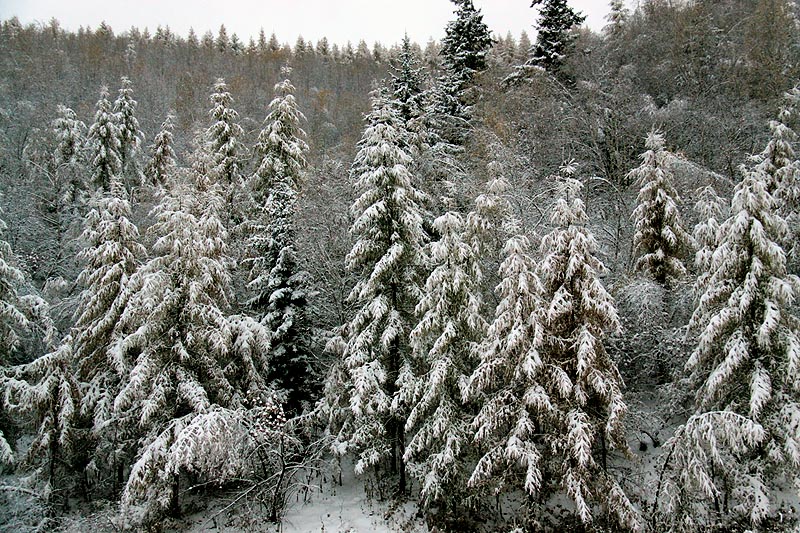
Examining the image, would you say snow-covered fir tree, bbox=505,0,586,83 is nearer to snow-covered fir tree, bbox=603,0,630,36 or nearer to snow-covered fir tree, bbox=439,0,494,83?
snow-covered fir tree, bbox=439,0,494,83

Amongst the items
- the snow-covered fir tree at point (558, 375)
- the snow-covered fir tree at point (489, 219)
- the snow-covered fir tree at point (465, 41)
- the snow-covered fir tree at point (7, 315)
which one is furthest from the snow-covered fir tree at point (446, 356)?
the snow-covered fir tree at point (465, 41)

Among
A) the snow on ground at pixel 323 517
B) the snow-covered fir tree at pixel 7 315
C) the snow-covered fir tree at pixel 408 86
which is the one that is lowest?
the snow on ground at pixel 323 517

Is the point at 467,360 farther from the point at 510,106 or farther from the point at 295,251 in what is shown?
the point at 510,106

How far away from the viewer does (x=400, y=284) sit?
1545cm

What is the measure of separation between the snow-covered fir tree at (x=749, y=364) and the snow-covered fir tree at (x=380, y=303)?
26.4 feet

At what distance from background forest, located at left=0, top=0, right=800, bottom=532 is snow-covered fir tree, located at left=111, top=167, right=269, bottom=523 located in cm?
9

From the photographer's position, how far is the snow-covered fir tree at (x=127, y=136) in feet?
94.6

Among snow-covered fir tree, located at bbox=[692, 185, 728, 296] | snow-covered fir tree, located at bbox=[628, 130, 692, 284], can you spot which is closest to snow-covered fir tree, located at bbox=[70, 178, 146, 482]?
Answer: snow-covered fir tree, located at bbox=[692, 185, 728, 296]

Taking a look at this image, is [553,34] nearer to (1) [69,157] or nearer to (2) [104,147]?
(2) [104,147]

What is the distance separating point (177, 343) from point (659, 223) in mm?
17300

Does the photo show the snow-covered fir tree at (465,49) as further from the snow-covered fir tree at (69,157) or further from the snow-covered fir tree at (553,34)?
the snow-covered fir tree at (69,157)

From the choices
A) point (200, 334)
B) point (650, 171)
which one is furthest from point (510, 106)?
point (200, 334)

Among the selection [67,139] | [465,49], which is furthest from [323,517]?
[67,139]

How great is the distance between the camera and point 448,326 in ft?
44.7
